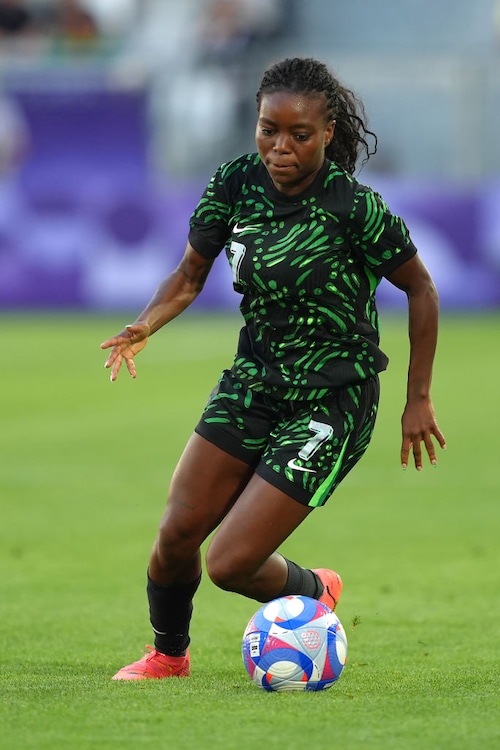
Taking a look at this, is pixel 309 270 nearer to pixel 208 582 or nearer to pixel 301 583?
pixel 301 583

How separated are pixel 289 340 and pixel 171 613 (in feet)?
4.04

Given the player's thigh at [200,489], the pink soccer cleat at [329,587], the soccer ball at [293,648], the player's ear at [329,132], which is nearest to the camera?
the soccer ball at [293,648]

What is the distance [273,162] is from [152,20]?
85.5ft

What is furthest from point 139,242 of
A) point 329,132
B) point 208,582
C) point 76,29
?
point 329,132

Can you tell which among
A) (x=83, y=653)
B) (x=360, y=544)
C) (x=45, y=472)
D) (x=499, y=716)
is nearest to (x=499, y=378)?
(x=45, y=472)

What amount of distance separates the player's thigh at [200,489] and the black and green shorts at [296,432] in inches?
1.9

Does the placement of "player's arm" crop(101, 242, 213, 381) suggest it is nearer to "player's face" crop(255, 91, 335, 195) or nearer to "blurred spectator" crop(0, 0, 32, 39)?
"player's face" crop(255, 91, 335, 195)

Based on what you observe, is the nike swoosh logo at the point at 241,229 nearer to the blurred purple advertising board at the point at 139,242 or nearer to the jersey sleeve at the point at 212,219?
the jersey sleeve at the point at 212,219

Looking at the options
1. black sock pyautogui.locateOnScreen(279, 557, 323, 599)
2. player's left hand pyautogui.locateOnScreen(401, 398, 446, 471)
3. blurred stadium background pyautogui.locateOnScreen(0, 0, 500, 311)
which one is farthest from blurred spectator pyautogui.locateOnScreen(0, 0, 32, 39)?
player's left hand pyautogui.locateOnScreen(401, 398, 446, 471)

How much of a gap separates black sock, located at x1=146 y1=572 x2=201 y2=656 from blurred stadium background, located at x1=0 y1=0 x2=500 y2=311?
15.2 meters

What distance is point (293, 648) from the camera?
512 centimetres

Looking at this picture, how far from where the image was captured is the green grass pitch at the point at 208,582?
450cm

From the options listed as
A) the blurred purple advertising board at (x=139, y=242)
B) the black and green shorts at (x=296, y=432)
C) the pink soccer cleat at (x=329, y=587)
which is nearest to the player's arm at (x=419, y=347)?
the black and green shorts at (x=296, y=432)

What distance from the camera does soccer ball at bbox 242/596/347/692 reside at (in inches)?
201
